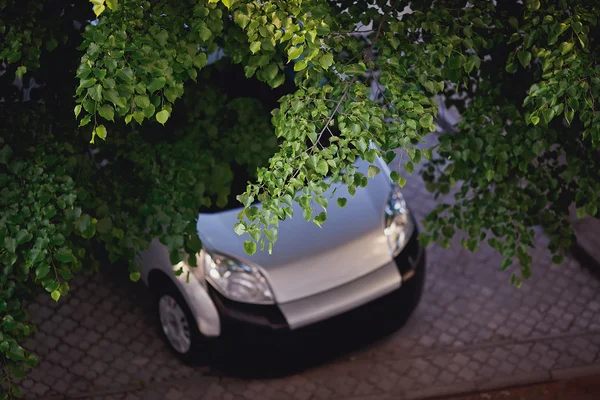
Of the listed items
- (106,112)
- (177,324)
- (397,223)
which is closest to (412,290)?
(397,223)

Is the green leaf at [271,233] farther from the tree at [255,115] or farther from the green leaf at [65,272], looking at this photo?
the green leaf at [65,272]

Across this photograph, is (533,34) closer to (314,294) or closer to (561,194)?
(561,194)

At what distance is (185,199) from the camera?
17.1 ft

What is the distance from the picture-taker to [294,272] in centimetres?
645

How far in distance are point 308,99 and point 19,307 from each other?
198 cm

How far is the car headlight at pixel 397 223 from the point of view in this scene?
22.6 ft

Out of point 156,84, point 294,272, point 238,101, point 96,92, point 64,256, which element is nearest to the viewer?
point 96,92

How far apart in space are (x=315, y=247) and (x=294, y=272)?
275 mm

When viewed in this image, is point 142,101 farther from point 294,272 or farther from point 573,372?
point 573,372

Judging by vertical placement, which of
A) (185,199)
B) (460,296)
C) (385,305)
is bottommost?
(460,296)

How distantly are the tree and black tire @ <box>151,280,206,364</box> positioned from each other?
5.14 feet

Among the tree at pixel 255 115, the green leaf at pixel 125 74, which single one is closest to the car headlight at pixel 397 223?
the tree at pixel 255 115

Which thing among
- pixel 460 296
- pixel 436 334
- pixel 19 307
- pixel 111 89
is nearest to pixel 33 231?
pixel 19 307

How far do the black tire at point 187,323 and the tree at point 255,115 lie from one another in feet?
5.14
